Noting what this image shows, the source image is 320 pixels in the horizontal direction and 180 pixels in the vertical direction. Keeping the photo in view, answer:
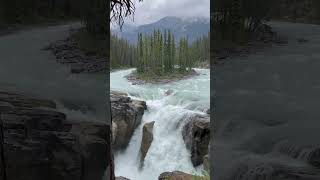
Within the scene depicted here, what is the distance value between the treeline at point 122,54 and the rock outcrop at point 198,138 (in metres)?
20.3

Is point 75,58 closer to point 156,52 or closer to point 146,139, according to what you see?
point 146,139

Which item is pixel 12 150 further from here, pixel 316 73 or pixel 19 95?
pixel 316 73

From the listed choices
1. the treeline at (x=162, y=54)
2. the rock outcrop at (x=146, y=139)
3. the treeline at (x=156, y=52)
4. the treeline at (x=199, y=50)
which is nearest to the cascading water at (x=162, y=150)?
the rock outcrop at (x=146, y=139)

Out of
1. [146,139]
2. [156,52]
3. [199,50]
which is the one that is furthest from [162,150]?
[199,50]

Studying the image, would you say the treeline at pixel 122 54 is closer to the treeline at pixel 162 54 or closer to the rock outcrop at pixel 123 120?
the treeline at pixel 162 54

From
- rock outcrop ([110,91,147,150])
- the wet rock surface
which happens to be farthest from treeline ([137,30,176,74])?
the wet rock surface

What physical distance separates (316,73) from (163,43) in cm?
2828

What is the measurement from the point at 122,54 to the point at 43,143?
32884 mm

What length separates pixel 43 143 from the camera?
8.96ft

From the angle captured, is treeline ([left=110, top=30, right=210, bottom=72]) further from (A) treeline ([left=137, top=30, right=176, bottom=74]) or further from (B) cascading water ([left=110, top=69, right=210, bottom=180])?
(B) cascading water ([left=110, top=69, right=210, bottom=180])

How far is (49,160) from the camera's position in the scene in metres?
2.77

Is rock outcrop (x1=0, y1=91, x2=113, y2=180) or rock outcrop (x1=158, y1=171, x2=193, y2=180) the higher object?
rock outcrop (x1=0, y1=91, x2=113, y2=180)

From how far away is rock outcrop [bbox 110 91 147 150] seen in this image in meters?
11.3

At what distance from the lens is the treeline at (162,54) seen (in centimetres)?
2767
